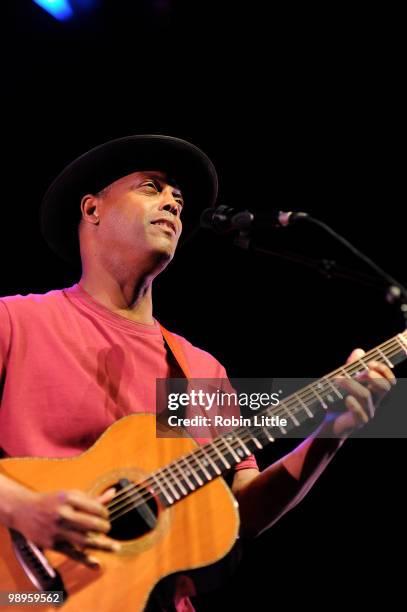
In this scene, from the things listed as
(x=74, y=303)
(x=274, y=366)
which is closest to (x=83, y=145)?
(x=74, y=303)

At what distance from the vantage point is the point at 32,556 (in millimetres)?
2143

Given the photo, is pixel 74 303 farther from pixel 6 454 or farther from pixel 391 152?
pixel 391 152

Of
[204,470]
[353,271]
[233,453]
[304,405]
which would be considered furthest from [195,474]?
[353,271]

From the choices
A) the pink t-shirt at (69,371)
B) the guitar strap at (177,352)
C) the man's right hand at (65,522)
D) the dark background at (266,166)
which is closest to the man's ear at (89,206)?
the pink t-shirt at (69,371)

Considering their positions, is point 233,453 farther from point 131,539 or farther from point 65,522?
point 65,522

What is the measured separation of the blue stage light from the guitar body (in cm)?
311

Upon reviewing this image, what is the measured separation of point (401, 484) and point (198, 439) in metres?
2.05

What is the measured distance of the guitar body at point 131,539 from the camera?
2.13 m

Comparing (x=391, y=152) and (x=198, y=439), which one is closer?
(x=198, y=439)

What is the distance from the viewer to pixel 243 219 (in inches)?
96.5

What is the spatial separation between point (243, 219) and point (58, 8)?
275 centimetres

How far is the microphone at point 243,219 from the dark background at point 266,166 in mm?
1471

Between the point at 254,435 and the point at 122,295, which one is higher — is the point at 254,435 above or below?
below

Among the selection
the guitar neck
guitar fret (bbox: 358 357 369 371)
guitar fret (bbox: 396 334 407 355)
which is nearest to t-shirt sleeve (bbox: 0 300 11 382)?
the guitar neck
